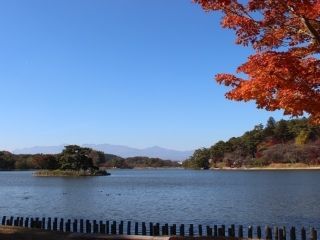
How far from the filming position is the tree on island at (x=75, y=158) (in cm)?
14325

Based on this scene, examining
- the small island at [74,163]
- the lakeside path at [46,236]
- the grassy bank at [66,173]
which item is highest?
the small island at [74,163]

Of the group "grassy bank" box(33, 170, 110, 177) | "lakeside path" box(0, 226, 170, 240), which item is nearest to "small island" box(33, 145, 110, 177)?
"grassy bank" box(33, 170, 110, 177)

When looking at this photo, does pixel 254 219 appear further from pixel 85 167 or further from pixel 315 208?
pixel 85 167

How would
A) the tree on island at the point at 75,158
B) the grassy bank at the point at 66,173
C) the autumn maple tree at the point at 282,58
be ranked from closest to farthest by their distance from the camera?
the autumn maple tree at the point at 282,58
the tree on island at the point at 75,158
the grassy bank at the point at 66,173

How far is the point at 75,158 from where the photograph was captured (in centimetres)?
14350

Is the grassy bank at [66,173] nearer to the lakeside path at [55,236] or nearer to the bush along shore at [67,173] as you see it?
the bush along shore at [67,173]

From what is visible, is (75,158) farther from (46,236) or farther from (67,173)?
(46,236)

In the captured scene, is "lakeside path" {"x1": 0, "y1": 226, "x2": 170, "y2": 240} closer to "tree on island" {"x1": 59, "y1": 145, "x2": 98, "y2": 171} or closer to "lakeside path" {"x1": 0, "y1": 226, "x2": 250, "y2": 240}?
"lakeside path" {"x1": 0, "y1": 226, "x2": 250, "y2": 240}

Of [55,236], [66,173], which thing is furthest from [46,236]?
[66,173]

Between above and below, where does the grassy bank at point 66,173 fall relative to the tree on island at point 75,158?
below

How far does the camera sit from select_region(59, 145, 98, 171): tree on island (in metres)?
143

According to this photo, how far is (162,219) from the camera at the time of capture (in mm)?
36062

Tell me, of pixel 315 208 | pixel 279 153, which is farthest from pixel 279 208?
pixel 279 153

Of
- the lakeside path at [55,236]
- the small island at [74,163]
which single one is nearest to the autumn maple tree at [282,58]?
the lakeside path at [55,236]
